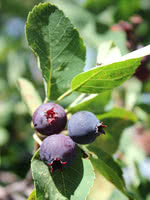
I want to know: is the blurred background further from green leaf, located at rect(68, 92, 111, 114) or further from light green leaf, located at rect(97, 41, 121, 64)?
light green leaf, located at rect(97, 41, 121, 64)

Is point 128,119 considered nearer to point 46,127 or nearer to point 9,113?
point 46,127

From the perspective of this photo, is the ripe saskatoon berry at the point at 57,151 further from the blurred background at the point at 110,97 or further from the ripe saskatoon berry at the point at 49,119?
the blurred background at the point at 110,97

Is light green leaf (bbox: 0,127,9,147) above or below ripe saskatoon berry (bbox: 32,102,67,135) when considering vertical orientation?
below

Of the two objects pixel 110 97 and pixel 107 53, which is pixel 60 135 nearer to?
pixel 107 53

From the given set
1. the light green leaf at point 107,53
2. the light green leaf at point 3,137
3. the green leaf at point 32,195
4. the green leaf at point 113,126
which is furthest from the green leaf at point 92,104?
the light green leaf at point 3,137

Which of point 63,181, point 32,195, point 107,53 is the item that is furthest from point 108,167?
point 107,53

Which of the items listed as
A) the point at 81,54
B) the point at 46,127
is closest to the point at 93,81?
the point at 81,54

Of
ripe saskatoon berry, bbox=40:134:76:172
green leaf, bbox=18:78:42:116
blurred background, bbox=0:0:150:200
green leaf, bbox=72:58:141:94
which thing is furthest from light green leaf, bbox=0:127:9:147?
ripe saskatoon berry, bbox=40:134:76:172
